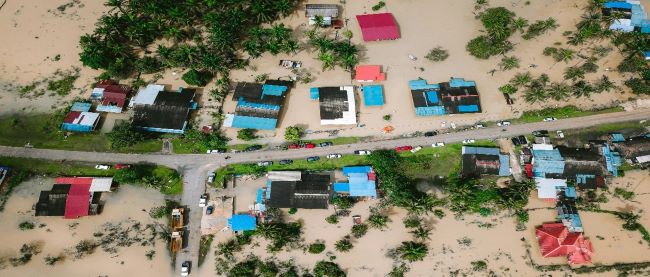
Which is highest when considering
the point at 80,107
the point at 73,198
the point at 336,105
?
the point at 80,107

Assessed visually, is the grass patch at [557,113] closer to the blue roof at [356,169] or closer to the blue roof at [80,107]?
the blue roof at [356,169]

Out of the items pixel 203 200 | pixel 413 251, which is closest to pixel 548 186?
pixel 413 251

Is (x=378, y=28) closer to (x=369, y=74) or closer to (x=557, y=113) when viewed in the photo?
(x=369, y=74)

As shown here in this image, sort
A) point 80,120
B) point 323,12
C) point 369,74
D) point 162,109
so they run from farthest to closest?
point 323,12 → point 369,74 → point 162,109 → point 80,120

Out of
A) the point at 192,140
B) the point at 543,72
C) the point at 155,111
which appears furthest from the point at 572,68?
the point at 155,111

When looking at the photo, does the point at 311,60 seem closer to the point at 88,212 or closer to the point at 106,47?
the point at 106,47

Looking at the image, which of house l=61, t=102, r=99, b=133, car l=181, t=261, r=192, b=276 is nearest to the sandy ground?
car l=181, t=261, r=192, b=276
